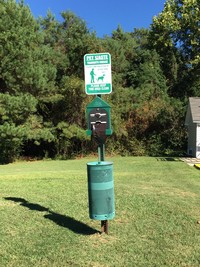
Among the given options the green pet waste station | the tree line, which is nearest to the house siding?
the tree line

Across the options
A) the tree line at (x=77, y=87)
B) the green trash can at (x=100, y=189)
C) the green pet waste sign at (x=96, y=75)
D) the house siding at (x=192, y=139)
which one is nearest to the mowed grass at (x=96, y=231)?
the green trash can at (x=100, y=189)

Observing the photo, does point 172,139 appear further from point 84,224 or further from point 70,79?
point 84,224

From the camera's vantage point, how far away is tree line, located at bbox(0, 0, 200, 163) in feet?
75.8

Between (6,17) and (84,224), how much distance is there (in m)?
19.8

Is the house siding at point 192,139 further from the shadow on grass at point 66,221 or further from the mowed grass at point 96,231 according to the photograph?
the shadow on grass at point 66,221

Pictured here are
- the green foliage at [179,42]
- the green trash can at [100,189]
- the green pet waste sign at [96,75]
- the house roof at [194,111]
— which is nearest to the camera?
the green trash can at [100,189]

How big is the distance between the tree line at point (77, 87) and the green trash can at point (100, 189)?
17633 mm

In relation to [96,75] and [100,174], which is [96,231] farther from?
[96,75]

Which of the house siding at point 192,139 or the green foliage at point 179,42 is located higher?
the green foliage at point 179,42

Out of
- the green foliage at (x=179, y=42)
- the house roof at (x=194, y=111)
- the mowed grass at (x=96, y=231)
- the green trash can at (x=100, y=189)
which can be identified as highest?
the green foliage at (x=179, y=42)

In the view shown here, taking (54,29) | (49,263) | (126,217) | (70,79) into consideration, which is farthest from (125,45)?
(49,263)

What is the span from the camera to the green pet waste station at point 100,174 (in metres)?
5.18

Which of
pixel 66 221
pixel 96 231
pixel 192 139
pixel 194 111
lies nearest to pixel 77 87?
pixel 194 111

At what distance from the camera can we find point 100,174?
5.17m
